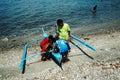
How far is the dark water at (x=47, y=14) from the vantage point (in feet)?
83.8

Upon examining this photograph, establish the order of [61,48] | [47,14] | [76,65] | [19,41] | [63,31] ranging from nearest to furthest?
[61,48] → [76,65] → [63,31] → [19,41] → [47,14]

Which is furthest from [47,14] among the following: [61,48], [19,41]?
[61,48]

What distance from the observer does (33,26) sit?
25594 millimetres

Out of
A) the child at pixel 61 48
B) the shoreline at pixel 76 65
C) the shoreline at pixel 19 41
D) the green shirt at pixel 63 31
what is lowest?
the shoreline at pixel 19 41

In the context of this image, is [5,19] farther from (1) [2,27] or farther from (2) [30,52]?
(2) [30,52]

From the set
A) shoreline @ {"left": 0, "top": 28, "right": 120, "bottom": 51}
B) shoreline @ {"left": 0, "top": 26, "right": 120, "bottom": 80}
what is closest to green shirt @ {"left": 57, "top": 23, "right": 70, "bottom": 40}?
shoreline @ {"left": 0, "top": 26, "right": 120, "bottom": 80}

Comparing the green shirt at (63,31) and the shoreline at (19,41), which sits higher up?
the green shirt at (63,31)

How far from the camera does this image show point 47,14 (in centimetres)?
3075

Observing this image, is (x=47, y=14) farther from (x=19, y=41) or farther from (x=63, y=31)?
(x=63, y=31)

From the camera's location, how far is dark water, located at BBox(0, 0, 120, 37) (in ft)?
83.8

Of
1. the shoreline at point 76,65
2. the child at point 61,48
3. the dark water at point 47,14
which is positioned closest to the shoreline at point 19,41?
the shoreline at point 76,65

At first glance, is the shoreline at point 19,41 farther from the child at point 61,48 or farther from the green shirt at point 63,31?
the child at point 61,48

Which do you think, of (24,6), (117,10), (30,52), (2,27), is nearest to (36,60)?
(30,52)

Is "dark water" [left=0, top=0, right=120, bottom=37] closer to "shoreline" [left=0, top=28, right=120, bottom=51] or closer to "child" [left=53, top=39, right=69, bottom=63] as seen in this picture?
"shoreline" [left=0, top=28, right=120, bottom=51]
